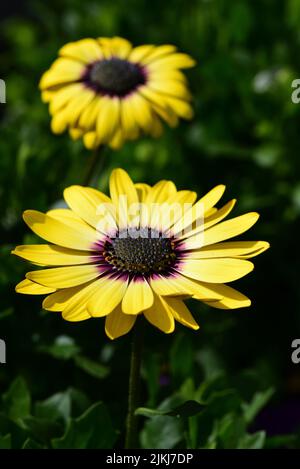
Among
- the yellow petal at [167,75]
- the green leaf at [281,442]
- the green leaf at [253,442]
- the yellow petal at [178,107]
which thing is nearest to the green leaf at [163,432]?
the green leaf at [253,442]

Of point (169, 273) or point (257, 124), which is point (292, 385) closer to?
point (257, 124)

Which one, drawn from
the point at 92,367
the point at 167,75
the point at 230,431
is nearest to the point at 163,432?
the point at 230,431

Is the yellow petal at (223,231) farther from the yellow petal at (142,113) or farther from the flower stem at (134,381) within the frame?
the yellow petal at (142,113)

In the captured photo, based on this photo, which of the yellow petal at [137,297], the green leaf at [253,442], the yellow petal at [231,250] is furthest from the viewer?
the green leaf at [253,442]

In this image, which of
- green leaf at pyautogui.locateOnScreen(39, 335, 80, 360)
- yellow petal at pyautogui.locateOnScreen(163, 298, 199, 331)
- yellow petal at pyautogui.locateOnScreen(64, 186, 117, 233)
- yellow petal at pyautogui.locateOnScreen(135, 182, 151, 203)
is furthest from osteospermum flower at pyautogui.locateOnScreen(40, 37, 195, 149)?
yellow petal at pyautogui.locateOnScreen(163, 298, 199, 331)

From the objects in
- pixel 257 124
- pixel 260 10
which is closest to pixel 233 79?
pixel 257 124

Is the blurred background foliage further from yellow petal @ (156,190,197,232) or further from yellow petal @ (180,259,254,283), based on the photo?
yellow petal @ (156,190,197,232)

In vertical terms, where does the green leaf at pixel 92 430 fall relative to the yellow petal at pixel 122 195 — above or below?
below
